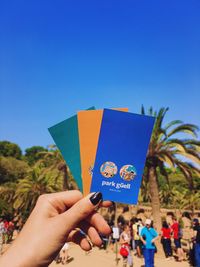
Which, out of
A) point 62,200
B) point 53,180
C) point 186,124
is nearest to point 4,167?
point 53,180

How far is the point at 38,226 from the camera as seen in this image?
7.14 ft

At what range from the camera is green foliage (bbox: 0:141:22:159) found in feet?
168

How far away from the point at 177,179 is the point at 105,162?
39249 mm

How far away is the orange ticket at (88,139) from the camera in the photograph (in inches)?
93.8

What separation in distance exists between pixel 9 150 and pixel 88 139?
2033 inches

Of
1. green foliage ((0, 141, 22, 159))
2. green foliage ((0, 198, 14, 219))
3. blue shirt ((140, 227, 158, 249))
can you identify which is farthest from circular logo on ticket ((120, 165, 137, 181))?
green foliage ((0, 141, 22, 159))

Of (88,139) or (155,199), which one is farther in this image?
(155,199)

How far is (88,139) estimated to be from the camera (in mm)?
2418

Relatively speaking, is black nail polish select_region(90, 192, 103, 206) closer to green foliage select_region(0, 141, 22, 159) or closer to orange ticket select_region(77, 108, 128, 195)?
orange ticket select_region(77, 108, 128, 195)

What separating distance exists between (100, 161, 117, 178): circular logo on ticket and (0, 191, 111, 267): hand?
0.59 feet

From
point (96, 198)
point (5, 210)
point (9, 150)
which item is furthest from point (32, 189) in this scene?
point (9, 150)

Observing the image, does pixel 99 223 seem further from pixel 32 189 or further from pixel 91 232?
pixel 32 189

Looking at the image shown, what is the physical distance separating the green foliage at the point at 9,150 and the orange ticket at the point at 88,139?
51.1m

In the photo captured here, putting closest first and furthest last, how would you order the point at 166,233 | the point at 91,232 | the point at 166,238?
the point at 91,232 < the point at 166,233 < the point at 166,238
